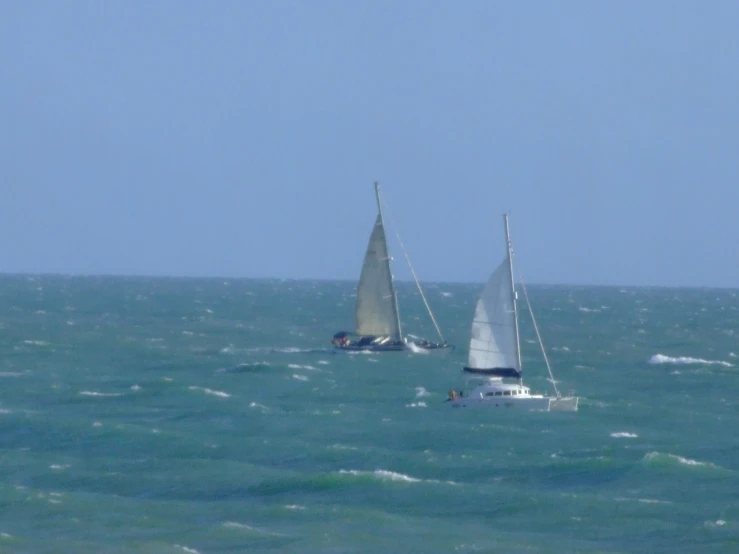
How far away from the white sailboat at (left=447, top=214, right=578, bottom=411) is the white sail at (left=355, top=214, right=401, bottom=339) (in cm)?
2502

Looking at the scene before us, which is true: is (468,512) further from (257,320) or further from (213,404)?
(257,320)

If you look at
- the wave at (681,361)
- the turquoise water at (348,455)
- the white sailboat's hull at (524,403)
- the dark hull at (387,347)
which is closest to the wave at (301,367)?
the turquoise water at (348,455)

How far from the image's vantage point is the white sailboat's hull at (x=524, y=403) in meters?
52.9

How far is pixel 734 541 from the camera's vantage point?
32.0 meters

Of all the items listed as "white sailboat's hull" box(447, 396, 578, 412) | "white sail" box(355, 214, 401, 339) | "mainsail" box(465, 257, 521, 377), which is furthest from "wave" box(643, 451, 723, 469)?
"white sail" box(355, 214, 401, 339)

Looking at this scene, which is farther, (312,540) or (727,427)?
(727,427)

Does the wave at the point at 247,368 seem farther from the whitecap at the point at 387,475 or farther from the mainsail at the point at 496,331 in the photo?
the whitecap at the point at 387,475

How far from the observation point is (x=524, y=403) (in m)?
53.0

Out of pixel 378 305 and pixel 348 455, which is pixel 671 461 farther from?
pixel 378 305

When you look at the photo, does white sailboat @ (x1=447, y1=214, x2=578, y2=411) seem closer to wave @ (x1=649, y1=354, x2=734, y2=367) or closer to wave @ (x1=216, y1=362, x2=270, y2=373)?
wave @ (x1=216, y1=362, x2=270, y2=373)

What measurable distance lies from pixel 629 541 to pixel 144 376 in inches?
1529

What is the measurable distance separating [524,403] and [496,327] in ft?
11.8

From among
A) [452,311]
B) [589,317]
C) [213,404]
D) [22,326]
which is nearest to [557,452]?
[213,404]

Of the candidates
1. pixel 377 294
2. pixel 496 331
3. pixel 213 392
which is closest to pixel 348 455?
pixel 496 331
